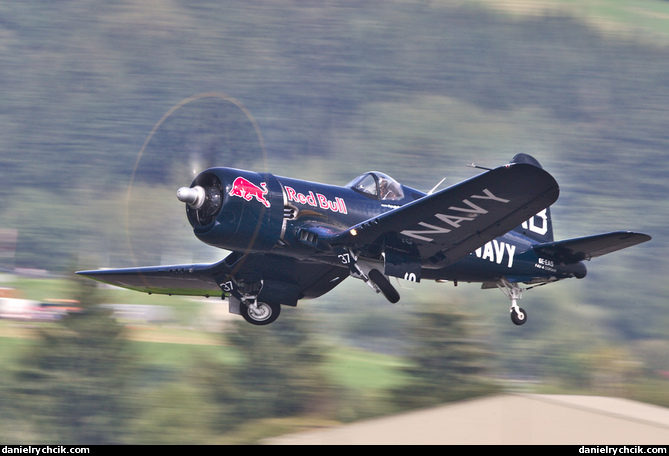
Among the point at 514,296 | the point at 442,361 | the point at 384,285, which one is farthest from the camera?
the point at 442,361

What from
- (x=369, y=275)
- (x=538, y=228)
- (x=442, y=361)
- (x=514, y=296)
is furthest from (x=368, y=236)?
(x=442, y=361)

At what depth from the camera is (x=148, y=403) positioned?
4197cm

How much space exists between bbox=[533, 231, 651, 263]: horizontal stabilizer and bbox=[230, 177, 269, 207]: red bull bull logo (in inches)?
224

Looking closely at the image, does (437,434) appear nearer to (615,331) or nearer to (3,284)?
(3,284)

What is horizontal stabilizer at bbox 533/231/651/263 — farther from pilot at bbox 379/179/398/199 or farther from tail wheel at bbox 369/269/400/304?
tail wheel at bbox 369/269/400/304

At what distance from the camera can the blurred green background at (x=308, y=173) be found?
142ft

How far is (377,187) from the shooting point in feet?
50.4

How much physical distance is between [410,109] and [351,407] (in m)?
84.8

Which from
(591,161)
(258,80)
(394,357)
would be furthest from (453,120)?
(394,357)

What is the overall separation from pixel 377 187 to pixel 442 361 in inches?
1207

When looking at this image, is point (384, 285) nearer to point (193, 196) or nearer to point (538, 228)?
point (193, 196)

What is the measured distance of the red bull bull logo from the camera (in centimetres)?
1395

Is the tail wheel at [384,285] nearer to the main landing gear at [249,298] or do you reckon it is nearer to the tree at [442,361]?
the main landing gear at [249,298]

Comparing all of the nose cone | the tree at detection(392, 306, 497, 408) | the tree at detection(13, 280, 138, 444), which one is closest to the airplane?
the nose cone
